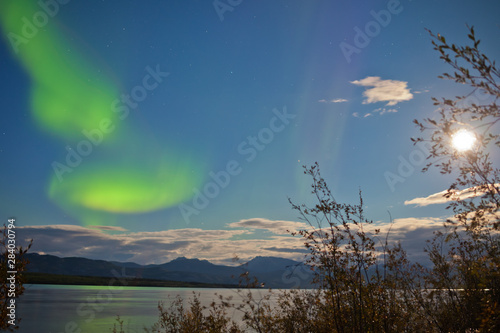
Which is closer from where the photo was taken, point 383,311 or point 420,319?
point 383,311

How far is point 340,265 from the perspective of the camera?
7.02 metres

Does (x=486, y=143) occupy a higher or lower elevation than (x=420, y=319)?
higher

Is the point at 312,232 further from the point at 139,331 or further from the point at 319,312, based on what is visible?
the point at 139,331

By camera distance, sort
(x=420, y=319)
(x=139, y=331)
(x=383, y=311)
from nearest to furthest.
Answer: (x=383, y=311) → (x=420, y=319) → (x=139, y=331)

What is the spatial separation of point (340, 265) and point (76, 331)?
5105cm

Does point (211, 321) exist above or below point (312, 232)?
below

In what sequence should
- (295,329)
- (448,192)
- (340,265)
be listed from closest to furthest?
(448,192) < (340,265) < (295,329)

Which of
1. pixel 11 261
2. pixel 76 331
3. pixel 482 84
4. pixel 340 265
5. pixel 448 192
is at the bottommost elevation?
pixel 76 331

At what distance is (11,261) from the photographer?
8227mm

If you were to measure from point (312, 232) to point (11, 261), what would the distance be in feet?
25.4

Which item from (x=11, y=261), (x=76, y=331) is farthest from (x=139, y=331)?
(x=11, y=261)

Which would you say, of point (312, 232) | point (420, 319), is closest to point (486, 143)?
point (312, 232)

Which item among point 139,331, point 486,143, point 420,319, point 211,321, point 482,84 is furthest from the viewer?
point 139,331

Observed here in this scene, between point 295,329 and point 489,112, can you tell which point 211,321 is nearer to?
point 295,329
